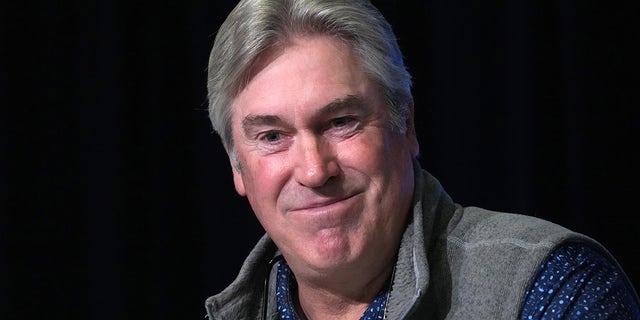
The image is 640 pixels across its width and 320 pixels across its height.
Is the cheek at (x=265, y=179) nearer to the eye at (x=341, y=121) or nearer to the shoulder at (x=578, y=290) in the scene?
the eye at (x=341, y=121)

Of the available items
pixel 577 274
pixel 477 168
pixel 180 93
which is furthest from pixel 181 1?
pixel 577 274

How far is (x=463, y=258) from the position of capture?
6.14 feet

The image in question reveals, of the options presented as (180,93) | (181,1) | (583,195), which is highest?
(181,1)

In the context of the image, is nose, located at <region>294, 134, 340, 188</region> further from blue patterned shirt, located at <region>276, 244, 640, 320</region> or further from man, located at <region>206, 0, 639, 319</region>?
blue patterned shirt, located at <region>276, 244, 640, 320</region>

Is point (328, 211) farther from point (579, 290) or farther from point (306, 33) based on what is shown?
point (579, 290)

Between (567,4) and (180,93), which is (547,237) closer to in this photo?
(567,4)

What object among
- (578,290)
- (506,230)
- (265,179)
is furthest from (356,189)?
(578,290)

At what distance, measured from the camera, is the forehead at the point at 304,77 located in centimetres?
187

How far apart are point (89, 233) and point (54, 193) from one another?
0.58ft

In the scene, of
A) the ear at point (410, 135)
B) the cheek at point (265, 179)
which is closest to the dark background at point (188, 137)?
the ear at point (410, 135)

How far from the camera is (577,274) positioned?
1715mm

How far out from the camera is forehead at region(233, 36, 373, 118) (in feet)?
6.12

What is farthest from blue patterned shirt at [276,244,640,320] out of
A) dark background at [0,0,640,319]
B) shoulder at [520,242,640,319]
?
dark background at [0,0,640,319]

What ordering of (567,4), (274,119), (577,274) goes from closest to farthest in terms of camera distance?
(577,274), (274,119), (567,4)
